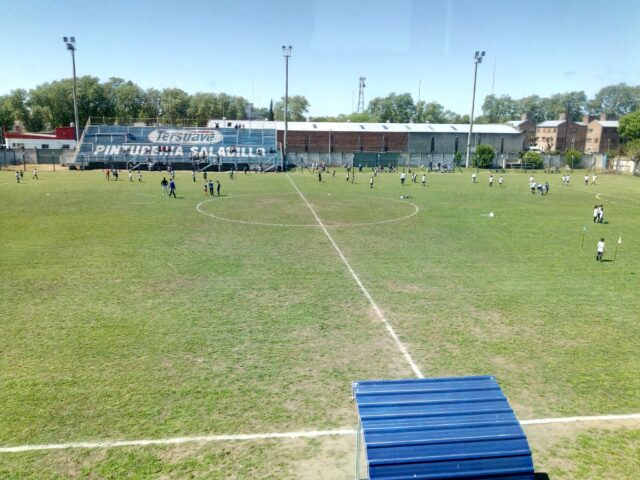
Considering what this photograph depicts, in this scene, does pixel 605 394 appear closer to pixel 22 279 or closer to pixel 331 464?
pixel 331 464

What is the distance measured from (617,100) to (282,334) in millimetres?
210699

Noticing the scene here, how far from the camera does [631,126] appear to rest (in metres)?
88.8

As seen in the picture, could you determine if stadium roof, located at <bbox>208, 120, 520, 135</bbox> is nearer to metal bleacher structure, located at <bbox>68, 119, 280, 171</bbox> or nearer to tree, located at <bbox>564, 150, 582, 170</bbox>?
metal bleacher structure, located at <bbox>68, 119, 280, 171</bbox>

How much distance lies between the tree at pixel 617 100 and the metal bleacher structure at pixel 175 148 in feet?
517

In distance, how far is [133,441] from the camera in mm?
7754

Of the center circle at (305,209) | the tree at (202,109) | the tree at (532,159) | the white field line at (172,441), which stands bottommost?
the white field line at (172,441)

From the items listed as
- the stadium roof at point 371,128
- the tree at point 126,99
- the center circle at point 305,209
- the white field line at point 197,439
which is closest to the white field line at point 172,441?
the white field line at point 197,439

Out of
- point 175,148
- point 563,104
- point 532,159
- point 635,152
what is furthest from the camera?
point 563,104

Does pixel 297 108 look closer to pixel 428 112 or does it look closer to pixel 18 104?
pixel 428 112

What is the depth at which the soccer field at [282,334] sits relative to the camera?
25.5ft

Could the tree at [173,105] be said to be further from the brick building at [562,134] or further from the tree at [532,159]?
the brick building at [562,134]

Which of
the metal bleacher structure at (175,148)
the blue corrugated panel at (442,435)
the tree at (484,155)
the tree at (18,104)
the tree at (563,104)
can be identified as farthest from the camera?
the tree at (563,104)

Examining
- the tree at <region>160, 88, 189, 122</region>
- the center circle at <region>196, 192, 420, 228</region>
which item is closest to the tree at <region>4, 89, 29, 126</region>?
the tree at <region>160, 88, 189, 122</region>

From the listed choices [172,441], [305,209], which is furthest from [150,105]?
[172,441]
